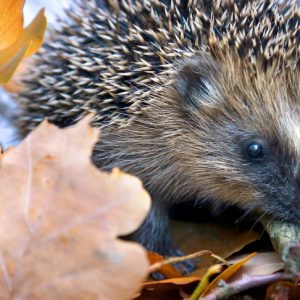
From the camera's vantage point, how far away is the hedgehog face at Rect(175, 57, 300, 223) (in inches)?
89.0

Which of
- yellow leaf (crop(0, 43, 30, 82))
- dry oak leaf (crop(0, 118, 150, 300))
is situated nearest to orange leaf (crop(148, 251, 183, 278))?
dry oak leaf (crop(0, 118, 150, 300))

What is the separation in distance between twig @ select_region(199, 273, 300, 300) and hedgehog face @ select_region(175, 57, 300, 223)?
16.7 inches

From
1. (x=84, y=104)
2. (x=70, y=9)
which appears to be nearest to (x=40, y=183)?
(x=84, y=104)

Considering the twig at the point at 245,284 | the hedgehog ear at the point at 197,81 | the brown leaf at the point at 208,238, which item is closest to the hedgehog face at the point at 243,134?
the hedgehog ear at the point at 197,81

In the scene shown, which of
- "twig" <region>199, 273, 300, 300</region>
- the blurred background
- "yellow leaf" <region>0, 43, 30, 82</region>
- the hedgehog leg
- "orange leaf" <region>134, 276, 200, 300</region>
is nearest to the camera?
"twig" <region>199, 273, 300, 300</region>

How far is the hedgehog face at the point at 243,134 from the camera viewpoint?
7.41 feet

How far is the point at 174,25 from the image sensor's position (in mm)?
2381

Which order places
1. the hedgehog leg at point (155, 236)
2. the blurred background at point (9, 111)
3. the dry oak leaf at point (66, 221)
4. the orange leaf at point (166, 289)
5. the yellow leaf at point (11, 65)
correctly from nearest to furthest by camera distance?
the dry oak leaf at point (66, 221) → the orange leaf at point (166, 289) → the yellow leaf at point (11, 65) → the hedgehog leg at point (155, 236) → the blurred background at point (9, 111)

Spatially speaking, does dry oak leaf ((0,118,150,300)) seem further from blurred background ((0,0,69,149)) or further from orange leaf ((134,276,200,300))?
blurred background ((0,0,69,149))

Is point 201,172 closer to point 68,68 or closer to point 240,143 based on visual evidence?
point 240,143

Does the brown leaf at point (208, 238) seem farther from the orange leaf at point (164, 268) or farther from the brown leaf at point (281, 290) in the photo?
the brown leaf at point (281, 290)

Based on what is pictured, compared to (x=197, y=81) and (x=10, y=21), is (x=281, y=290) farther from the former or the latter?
(x=10, y=21)

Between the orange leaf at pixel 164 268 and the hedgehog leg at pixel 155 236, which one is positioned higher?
the orange leaf at pixel 164 268

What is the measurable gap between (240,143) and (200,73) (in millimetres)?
312
